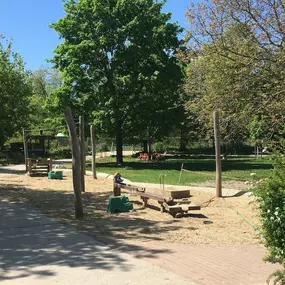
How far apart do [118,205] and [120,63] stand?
71.8 feet

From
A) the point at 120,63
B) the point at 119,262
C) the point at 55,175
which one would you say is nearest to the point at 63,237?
the point at 119,262

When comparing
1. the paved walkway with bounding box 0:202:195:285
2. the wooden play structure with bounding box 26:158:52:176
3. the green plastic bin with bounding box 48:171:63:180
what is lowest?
the paved walkway with bounding box 0:202:195:285

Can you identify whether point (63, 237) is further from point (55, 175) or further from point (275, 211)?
point (55, 175)

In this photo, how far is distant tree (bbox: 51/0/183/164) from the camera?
30.6m

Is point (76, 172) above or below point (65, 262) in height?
above

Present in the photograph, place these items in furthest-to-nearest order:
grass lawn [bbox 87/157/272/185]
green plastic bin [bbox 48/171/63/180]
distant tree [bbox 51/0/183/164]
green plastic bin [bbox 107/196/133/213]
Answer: distant tree [bbox 51/0/183/164], green plastic bin [bbox 48/171/63/180], grass lawn [bbox 87/157/272/185], green plastic bin [bbox 107/196/133/213]

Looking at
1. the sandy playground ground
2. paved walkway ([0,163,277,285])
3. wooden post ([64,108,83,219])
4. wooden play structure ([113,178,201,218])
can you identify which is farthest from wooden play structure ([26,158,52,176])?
paved walkway ([0,163,277,285])

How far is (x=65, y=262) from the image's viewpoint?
20.5ft

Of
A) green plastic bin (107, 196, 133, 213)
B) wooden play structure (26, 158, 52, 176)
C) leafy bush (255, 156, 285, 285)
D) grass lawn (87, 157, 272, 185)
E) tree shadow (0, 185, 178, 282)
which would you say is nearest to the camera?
leafy bush (255, 156, 285, 285)

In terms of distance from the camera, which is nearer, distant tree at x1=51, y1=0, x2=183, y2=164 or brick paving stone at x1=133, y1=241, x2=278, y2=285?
brick paving stone at x1=133, y1=241, x2=278, y2=285

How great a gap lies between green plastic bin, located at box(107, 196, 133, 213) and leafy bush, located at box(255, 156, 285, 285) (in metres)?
6.52

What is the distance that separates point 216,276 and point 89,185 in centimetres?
1220

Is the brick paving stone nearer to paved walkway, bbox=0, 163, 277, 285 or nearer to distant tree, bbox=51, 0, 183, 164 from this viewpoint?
paved walkway, bbox=0, 163, 277, 285

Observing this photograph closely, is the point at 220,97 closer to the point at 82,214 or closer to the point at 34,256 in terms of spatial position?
the point at 82,214
